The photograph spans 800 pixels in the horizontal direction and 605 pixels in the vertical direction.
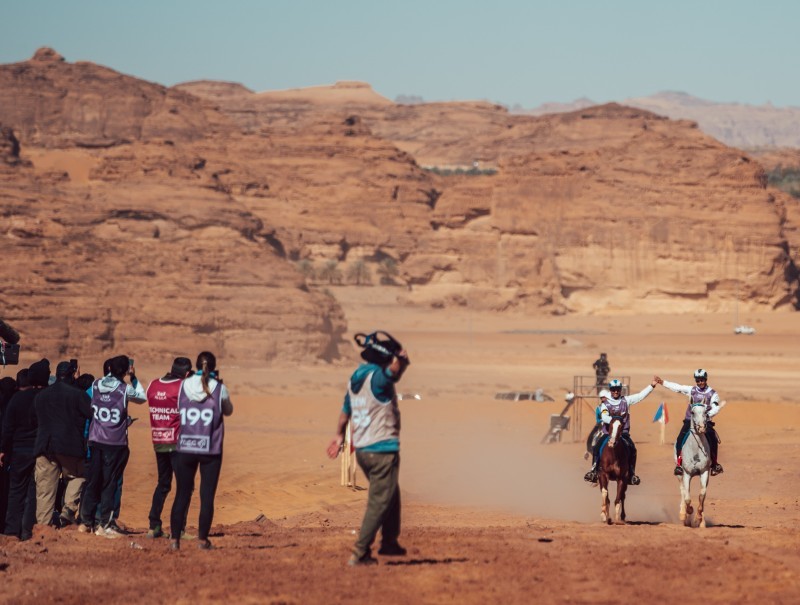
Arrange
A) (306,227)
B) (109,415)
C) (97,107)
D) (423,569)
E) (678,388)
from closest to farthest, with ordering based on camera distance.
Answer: (423,569)
(109,415)
(678,388)
(306,227)
(97,107)

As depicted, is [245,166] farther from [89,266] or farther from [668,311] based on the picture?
[89,266]

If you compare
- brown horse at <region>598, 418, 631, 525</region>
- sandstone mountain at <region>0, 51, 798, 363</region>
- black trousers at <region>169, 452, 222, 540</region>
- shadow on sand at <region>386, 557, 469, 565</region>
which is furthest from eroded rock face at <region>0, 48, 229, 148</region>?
shadow on sand at <region>386, 557, 469, 565</region>

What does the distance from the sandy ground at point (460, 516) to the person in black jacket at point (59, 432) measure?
0.49 metres

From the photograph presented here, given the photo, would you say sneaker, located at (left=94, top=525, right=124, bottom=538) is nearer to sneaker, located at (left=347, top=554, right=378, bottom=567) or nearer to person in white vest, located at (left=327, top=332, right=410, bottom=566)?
sneaker, located at (left=347, top=554, right=378, bottom=567)

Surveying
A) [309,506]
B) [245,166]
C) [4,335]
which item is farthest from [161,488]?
[245,166]

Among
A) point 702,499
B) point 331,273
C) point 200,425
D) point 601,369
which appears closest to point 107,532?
point 200,425

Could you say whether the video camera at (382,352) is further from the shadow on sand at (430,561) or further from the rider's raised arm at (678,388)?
the rider's raised arm at (678,388)

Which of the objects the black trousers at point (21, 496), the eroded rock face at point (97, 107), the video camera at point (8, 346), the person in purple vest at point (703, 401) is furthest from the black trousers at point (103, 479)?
the eroded rock face at point (97, 107)

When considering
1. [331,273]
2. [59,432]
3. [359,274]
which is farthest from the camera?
[359,274]

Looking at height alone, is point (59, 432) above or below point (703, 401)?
below

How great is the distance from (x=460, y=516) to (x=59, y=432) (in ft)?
21.9

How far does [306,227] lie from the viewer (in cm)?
10019

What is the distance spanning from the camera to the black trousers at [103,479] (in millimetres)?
13195

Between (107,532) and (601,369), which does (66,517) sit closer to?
(107,532)
